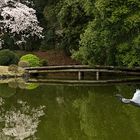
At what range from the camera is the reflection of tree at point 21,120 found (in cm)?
1413

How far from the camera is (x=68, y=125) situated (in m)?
15.2

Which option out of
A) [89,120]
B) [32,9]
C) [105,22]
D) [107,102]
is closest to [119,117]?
[89,120]

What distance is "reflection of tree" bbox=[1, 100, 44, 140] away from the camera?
1413 cm

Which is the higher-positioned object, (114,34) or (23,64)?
(114,34)

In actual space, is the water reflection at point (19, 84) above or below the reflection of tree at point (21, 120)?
below

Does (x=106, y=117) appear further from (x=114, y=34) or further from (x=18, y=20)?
(x=18, y=20)

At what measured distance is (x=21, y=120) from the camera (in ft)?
52.9

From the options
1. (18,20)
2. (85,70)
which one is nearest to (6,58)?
(18,20)

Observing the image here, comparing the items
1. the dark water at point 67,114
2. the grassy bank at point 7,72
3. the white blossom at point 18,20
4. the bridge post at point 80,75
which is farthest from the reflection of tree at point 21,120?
the white blossom at point 18,20

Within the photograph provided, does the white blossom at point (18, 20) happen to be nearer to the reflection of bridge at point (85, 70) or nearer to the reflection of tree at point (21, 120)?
the reflection of bridge at point (85, 70)

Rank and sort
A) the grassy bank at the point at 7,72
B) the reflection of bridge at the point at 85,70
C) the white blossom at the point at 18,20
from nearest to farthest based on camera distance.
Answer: the reflection of bridge at the point at 85,70 → the grassy bank at the point at 7,72 → the white blossom at the point at 18,20

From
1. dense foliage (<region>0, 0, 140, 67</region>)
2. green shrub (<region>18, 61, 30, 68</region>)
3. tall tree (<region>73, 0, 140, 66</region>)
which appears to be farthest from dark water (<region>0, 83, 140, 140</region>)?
green shrub (<region>18, 61, 30, 68</region>)

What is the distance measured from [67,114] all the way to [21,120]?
1.95 metres

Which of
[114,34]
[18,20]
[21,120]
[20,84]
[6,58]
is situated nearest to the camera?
[21,120]
